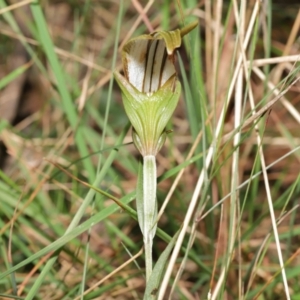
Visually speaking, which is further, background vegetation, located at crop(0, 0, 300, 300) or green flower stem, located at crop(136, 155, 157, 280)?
background vegetation, located at crop(0, 0, 300, 300)

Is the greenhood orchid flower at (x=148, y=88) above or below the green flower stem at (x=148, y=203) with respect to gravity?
above

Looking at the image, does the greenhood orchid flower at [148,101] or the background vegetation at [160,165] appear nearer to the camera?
the greenhood orchid flower at [148,101]

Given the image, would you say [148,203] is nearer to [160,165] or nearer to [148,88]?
[148,88]

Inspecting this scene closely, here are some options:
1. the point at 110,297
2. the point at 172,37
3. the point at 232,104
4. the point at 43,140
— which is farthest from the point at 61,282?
the point at 232,104
